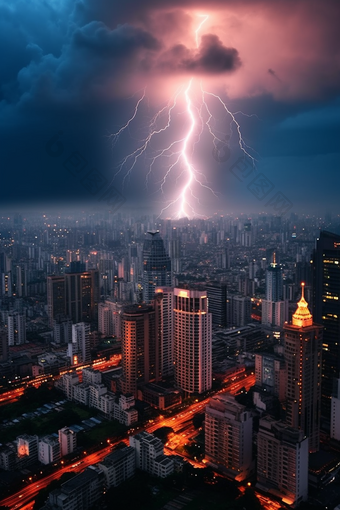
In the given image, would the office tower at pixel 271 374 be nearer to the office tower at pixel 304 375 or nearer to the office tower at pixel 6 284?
the office tower at pixel 304 375

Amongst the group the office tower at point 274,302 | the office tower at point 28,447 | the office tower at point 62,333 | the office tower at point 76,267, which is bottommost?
the office tower at point 28,447

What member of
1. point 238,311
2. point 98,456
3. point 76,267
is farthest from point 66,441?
point 76,267

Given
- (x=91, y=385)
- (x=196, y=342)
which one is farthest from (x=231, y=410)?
(x=91, y=385)

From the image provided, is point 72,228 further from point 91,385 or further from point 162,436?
point 162,436

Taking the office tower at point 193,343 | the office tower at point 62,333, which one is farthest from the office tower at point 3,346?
the office tower at point 193,343

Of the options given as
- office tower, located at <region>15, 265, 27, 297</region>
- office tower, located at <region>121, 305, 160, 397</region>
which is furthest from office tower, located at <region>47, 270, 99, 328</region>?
office tower, located at <region>121, 305, 160, 397</region>

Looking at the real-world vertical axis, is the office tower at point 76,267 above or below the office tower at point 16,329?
above

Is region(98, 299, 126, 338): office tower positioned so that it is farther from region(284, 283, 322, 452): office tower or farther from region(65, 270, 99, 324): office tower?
region(284, 283, 322, 452): office tower
